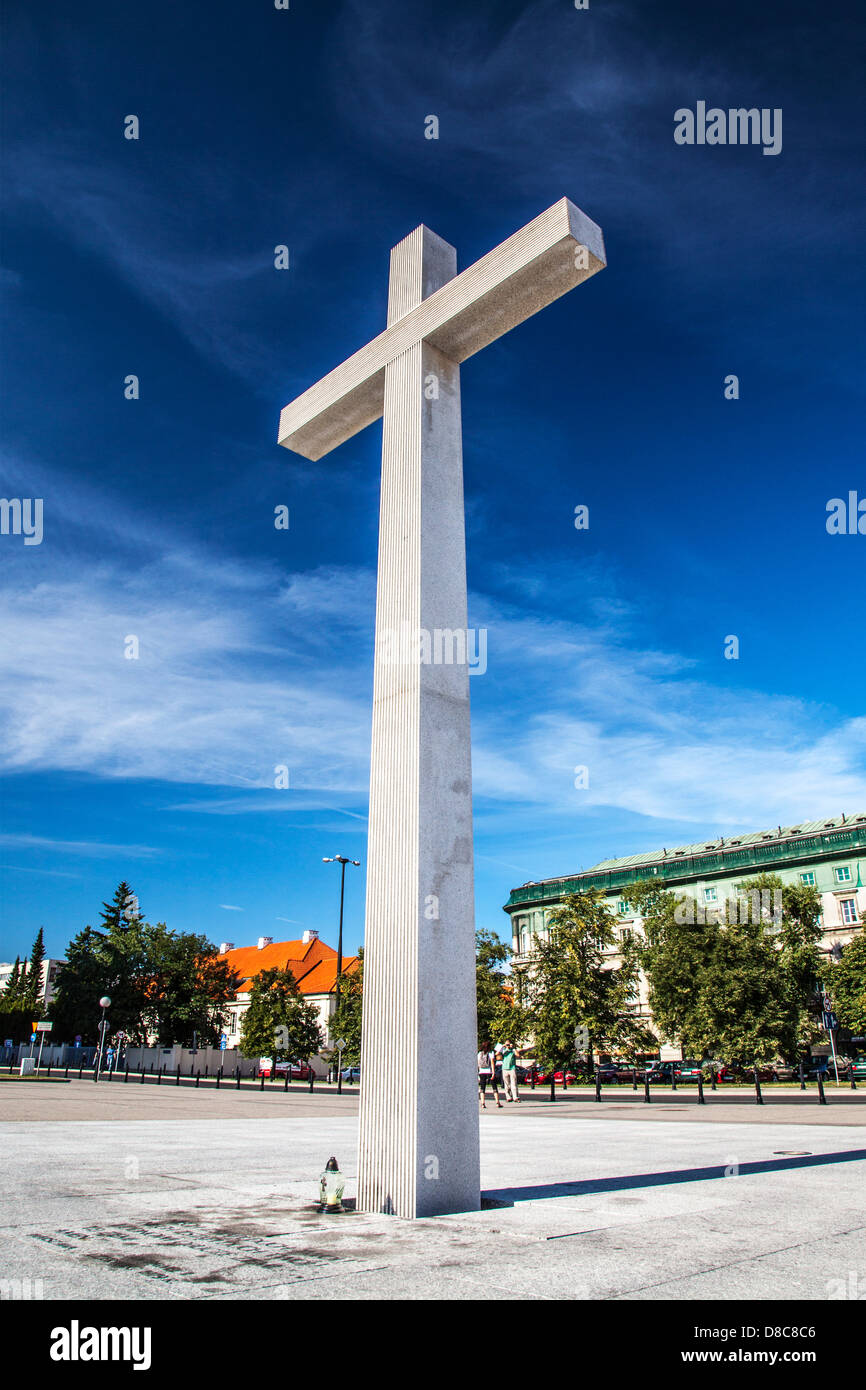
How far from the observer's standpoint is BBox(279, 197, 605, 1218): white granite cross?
23.8ft

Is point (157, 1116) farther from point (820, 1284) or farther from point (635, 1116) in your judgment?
point (820, 1284)

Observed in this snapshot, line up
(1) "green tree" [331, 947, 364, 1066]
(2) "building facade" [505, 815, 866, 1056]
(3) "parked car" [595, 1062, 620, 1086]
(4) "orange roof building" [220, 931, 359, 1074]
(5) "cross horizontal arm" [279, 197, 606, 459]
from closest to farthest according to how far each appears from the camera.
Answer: (5) "cross horizontal arm" [279, 197, 606, 459] → (3) "parked car" [595, 1062, 620, 1086] → (1) "green tree" [331, 947, 364, 1066] → (2) "building facade" [505, 815, 866, 1056] → (4) "orange roof building" [220, 931, 359, 1074]

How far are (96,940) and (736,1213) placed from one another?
7349 cm

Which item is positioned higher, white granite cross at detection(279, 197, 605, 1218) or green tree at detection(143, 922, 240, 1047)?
white granite cross at detection(279, 197, 605, 1218)

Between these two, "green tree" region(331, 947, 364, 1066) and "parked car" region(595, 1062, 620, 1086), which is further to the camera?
"green tree" region(331, 947, 364, 1066)

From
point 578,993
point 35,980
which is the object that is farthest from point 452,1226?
point 35,980

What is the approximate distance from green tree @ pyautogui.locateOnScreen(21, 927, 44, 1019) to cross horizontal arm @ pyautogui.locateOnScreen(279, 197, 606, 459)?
105m

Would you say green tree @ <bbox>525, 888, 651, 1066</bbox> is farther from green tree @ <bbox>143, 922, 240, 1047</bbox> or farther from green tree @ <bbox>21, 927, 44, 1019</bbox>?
green tree @ <bbox>21, 927, 44, 1019</bbox>

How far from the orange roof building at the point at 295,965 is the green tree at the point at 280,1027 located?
3057 cm

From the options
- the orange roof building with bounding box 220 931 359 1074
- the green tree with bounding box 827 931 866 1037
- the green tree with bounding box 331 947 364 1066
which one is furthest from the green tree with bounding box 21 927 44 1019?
the green tree with bounding box 827 931 866 1037

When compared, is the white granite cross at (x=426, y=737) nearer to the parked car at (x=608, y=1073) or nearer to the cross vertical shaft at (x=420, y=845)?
the cross vertical shaft at (x=420, y=845)

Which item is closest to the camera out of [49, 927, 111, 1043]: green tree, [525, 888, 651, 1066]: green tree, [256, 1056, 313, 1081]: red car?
[525, 888, 651, 1066]: green tree

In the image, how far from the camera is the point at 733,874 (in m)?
81.7
